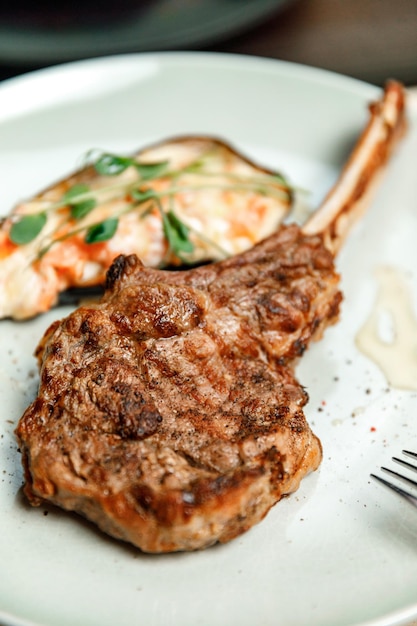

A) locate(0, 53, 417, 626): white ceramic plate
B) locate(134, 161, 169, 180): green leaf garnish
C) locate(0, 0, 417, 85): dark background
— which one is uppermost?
locate(0, 0, 417, 85): dark background

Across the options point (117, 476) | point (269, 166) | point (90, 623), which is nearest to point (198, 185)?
point (269, 166)

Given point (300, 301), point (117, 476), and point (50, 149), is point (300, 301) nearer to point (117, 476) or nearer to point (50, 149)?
point (117, 476)

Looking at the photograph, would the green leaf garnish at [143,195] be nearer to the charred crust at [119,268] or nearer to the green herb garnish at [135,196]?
the green herb garnish at [135,196]

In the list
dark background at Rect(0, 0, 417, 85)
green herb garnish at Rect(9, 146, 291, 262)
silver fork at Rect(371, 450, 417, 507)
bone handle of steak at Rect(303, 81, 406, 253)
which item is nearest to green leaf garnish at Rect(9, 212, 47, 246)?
green herb garnish at Rect(9, 146, 291, 262)

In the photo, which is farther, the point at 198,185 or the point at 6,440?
the point at 198,185

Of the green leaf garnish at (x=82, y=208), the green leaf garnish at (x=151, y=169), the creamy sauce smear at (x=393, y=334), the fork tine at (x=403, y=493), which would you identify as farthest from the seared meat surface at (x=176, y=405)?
the green leaf garnish at (x=151, y=169)

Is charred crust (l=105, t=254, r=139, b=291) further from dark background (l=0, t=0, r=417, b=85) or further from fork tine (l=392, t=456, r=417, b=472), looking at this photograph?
dark background (l=0, t=0, r=417, b=85)

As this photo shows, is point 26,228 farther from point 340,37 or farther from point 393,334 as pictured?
point 340,37
